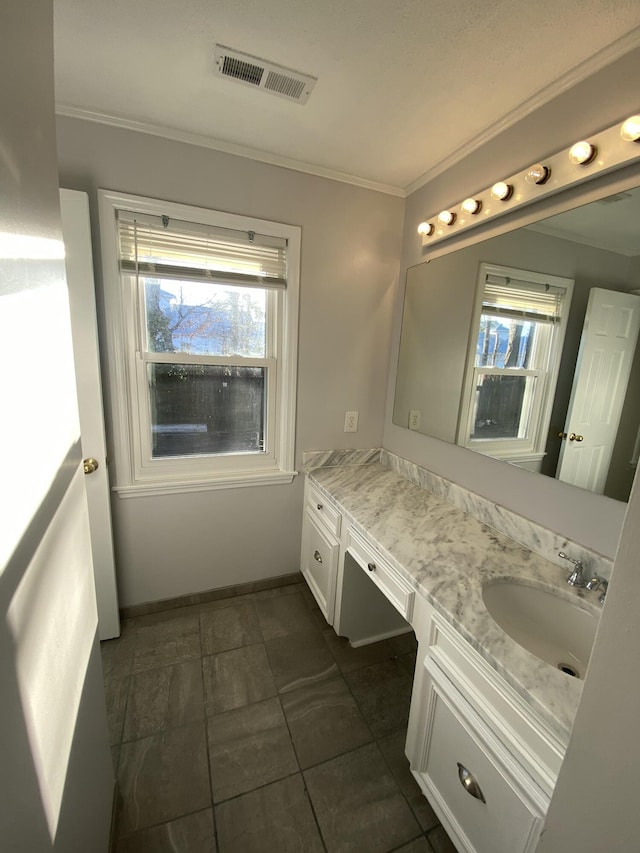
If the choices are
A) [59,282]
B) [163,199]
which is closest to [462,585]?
[59,282]

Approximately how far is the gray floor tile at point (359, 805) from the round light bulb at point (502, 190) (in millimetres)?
2150

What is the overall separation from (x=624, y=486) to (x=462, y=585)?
56 centimetres

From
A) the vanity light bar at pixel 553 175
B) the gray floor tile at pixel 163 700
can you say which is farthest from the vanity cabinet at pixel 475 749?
the vanity light bar at pixel 553 175

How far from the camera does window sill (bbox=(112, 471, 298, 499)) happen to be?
1745 millimetres

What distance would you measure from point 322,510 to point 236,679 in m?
0.85

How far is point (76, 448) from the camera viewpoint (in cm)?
87

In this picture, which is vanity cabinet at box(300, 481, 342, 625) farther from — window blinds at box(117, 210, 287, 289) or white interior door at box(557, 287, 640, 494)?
window blinds at box(117, 210, 287, 289)

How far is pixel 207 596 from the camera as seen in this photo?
201 cm

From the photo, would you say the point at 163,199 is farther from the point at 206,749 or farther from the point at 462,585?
the point at 206,749

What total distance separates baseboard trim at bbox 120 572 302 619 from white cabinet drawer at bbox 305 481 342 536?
0.53 m

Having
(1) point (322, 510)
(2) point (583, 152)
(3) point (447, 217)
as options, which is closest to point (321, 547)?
(1) point (322, 510)

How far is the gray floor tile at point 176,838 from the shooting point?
1.02 metres

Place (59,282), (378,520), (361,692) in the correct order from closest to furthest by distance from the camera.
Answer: (59,282) → (378,520) → (361,692)

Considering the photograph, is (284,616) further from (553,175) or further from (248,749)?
(553,175)
